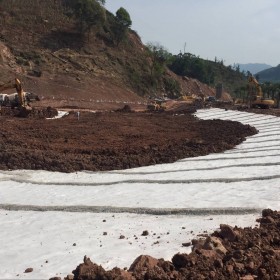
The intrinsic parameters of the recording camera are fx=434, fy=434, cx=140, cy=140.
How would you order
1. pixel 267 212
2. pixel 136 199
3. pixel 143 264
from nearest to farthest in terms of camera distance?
pixel 143 264, pixel 267 212, pixel 136 199

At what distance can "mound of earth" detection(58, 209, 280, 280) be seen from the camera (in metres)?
4.29

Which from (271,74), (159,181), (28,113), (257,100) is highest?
(271,74)

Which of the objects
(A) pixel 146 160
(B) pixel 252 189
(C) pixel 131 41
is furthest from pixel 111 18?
(B) pixel 252 189

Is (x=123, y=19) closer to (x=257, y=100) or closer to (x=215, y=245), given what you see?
(x=257, y=100)

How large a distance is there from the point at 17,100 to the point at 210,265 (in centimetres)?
2358

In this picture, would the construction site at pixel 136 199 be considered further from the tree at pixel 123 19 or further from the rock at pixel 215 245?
the tree at pixel 123 19

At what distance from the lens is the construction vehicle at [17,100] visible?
2300 centimetres

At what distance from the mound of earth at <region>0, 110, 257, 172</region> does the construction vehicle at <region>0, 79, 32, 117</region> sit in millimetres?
1288

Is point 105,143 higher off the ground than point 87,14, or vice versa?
point 87,14

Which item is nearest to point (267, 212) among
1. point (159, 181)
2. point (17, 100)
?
point (159, 181)

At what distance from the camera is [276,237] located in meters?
5.39

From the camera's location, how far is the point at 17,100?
26.3 metres

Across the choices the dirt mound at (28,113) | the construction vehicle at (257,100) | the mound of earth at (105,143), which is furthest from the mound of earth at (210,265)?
the construction vehicle at (257,100)

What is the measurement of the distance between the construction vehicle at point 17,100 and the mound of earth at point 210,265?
1934 centimetres
